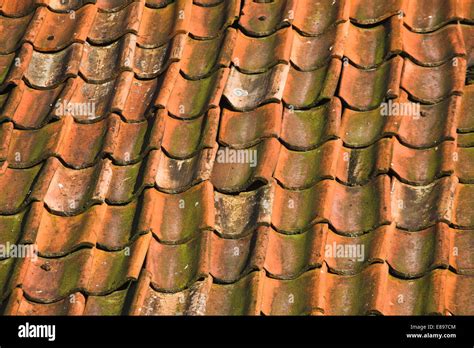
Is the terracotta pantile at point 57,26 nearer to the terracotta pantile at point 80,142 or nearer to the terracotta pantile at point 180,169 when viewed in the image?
the terracotta pantile at point 80,142

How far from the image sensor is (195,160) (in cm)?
709

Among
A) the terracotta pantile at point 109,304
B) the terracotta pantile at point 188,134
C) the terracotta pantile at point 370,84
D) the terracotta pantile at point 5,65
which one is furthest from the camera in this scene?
the terracotta pantile at point 5,65

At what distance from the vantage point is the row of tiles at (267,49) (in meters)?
7.75

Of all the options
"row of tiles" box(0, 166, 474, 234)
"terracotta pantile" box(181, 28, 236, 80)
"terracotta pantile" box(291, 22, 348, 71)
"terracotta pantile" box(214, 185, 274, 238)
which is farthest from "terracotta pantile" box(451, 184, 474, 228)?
"terracotta pantile" box(181, 28, 236, 80)

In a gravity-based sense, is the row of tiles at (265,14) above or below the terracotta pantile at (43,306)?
above

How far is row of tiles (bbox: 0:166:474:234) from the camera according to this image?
669cm

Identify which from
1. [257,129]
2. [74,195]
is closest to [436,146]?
[257,129]

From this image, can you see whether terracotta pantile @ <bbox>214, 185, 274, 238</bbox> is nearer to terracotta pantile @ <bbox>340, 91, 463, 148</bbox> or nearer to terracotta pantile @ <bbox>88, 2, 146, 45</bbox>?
terracotta pantile @ <bbox>340, 91, 463, 148</bbox>

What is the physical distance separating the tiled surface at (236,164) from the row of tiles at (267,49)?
13 mm

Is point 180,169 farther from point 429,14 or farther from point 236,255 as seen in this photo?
point 429,14

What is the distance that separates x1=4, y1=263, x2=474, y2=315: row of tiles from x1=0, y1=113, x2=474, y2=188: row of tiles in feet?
2.49

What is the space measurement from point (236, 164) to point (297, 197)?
17.7 inches

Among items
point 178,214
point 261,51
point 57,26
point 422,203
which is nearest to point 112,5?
point 57,26

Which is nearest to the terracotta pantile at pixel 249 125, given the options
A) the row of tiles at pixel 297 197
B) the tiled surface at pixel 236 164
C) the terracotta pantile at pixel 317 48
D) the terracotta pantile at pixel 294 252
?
the tiled surface at pixel 236 164
